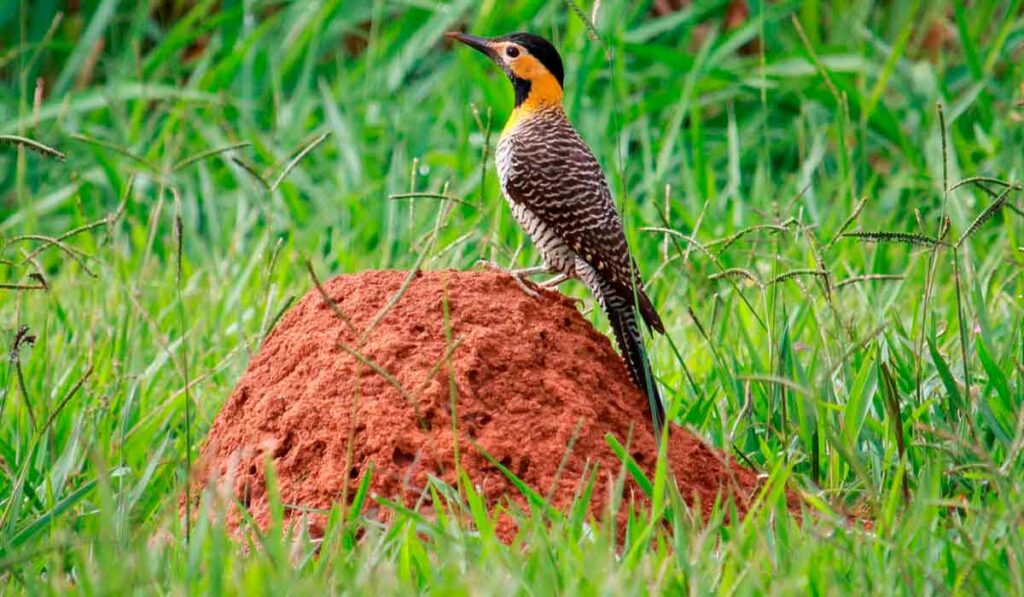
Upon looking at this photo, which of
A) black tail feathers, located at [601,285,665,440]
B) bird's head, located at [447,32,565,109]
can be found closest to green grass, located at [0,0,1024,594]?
black tail feathers, located at [601,285,665,440]

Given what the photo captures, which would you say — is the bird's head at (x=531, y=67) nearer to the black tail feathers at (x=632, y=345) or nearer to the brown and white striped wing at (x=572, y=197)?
the brown and white striped wing at (x=572, y=197)

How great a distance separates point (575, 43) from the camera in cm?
761

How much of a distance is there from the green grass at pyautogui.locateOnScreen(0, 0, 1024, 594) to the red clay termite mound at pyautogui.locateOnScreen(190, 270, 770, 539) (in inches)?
6.3

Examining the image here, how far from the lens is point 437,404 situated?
12.7 ft

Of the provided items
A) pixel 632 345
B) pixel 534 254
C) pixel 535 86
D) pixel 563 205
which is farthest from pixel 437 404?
pixel 534 254

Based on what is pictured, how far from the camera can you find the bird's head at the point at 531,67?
551 cm

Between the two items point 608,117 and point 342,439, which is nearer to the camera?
point 342,439

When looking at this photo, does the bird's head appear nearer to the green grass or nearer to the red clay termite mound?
the green grass

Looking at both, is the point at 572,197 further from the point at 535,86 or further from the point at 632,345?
the point at 535,86

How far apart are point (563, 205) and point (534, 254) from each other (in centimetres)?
158

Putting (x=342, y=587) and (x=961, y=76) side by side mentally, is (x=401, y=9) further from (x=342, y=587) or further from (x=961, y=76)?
(x=342, y=587)

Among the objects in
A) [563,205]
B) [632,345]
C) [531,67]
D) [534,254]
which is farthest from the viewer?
[534,254]

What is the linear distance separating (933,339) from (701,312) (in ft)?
5.96

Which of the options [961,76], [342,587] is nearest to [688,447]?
[342,587]
